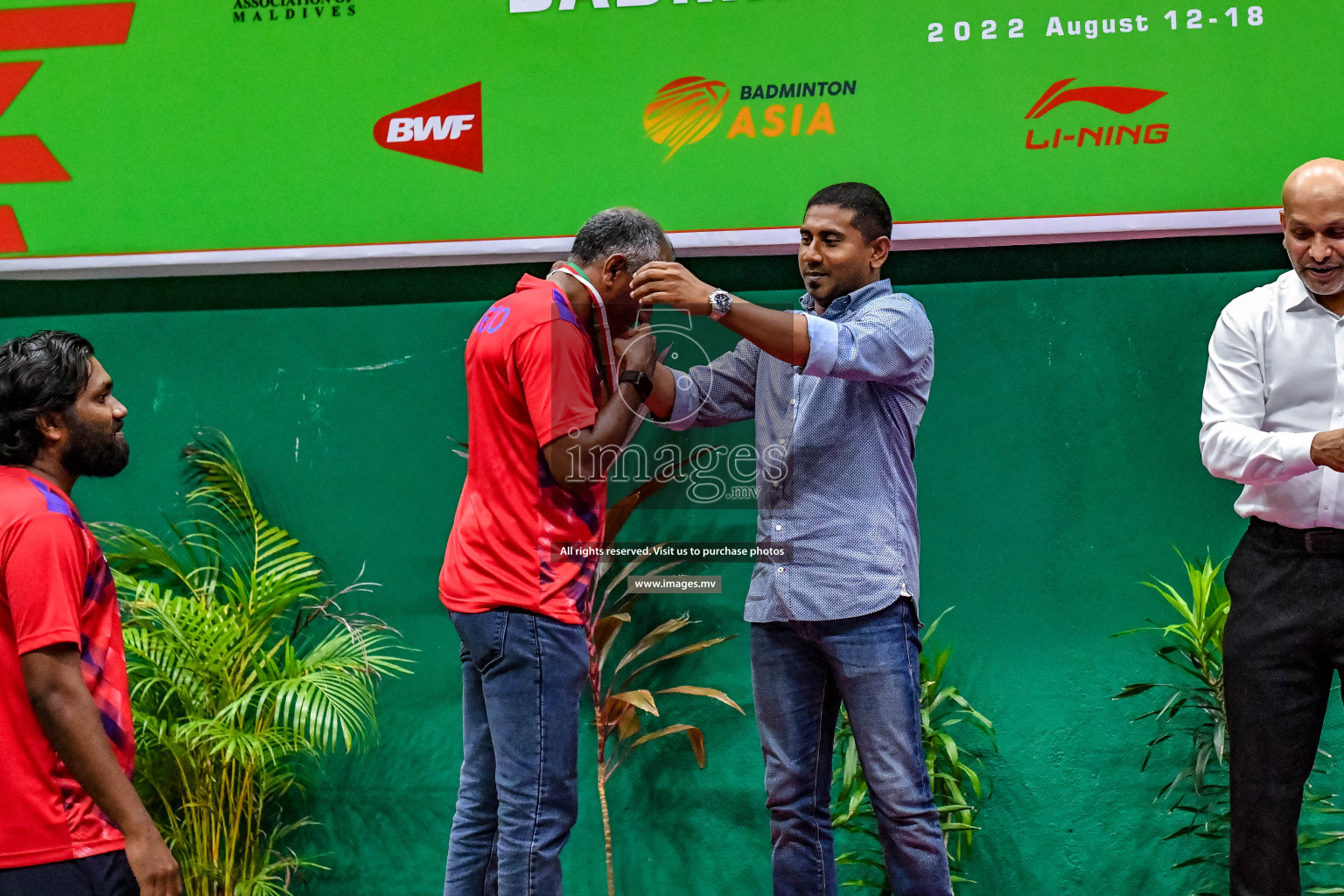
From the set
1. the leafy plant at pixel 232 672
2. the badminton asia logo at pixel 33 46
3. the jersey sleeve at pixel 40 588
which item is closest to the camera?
the jersey sleeve at pixel 40 588

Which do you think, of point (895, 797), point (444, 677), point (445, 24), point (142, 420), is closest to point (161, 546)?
point (142, 420)

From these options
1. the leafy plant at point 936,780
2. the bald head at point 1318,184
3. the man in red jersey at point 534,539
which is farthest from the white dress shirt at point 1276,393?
the man in red jersey at point 534,539

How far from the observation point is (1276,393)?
2352 millimetres

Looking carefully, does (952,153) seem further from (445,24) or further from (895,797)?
(895,797)

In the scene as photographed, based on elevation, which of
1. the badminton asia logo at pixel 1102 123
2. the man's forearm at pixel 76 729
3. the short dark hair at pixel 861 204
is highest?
the badminton asia logo at pixel 1102 123

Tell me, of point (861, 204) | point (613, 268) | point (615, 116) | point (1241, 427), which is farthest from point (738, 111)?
point (1241, 427)

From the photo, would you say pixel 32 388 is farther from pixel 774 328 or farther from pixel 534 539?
pixel 774 328

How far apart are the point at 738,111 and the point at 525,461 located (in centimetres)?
146

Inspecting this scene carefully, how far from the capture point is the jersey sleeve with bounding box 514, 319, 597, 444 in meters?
2.21

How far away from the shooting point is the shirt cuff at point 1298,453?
2164 millimetres

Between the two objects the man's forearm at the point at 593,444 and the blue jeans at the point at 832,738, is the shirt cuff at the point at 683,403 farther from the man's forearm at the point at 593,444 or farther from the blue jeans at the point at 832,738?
the blue jeans at the point at 832,738

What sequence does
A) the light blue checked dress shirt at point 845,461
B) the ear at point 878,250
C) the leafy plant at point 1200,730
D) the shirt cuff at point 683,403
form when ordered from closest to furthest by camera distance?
the light blue checked dress shirt at point 845,461, the ear at point 878,250, the shirt cuff at point 683,403, the leafy plant at point 1200,730

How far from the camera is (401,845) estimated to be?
3.36 meters

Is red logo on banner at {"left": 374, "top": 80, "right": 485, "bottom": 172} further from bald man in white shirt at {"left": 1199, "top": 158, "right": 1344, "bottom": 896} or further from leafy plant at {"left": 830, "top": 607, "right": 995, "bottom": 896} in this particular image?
bald man in white shirt at {"left": 1199, "top": 158, "right": 1344, "bottom": 896}
